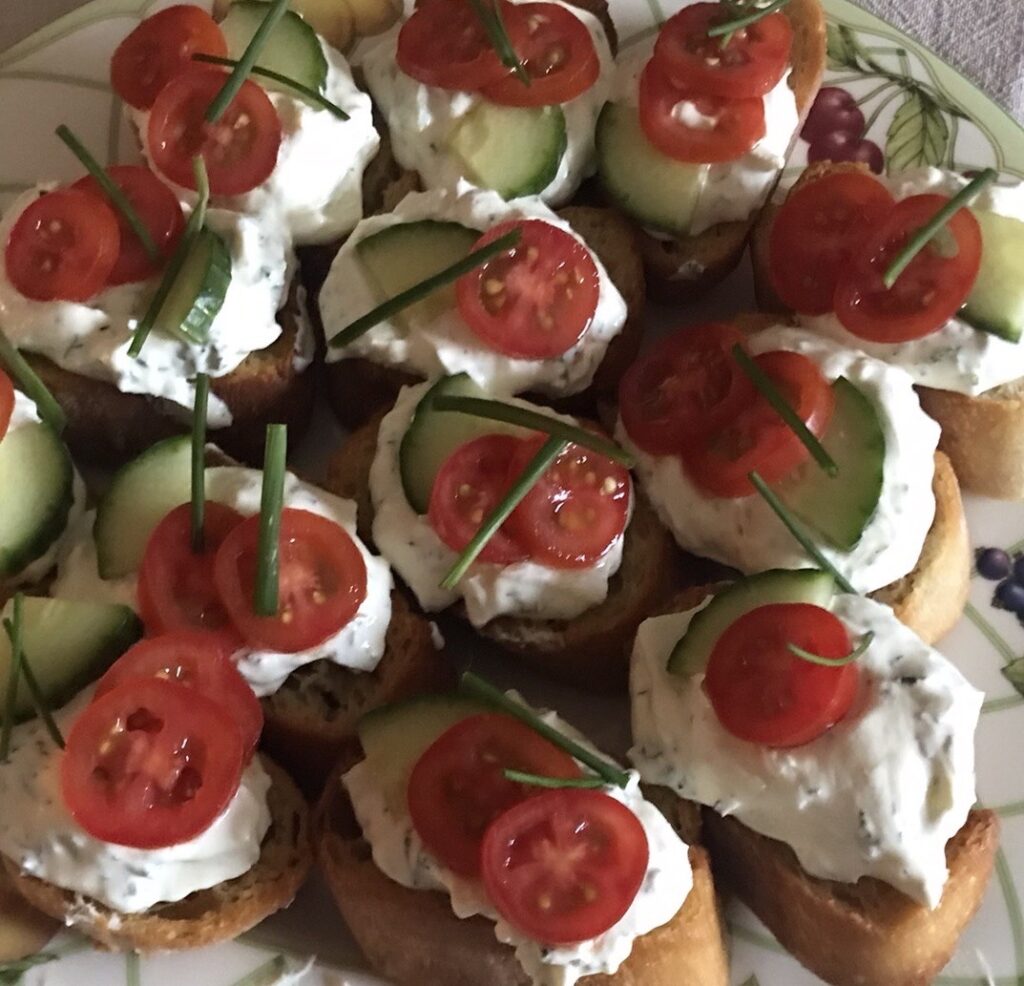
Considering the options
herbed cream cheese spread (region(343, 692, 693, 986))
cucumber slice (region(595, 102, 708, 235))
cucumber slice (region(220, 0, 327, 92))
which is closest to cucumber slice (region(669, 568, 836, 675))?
herbed cream cheese spread (region(343, 692, 693, 986))

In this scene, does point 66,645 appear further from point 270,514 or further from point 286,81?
point 286,81

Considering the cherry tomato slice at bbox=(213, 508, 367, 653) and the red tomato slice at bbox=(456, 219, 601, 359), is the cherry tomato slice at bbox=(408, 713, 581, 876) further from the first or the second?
the red tomato slice at bbox=(456, 219, 601, 359)

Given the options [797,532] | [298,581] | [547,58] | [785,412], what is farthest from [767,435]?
[547,58]

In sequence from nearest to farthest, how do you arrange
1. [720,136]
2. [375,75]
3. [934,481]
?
[934,481] → [720,136] → [375,75]

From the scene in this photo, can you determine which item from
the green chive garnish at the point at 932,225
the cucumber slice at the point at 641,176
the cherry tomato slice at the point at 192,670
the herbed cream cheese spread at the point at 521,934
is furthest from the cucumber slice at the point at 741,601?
the cucumber slice at the point at 641,176

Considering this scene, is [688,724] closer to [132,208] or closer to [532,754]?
[532,754]

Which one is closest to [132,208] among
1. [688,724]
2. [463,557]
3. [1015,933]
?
[463,557]
